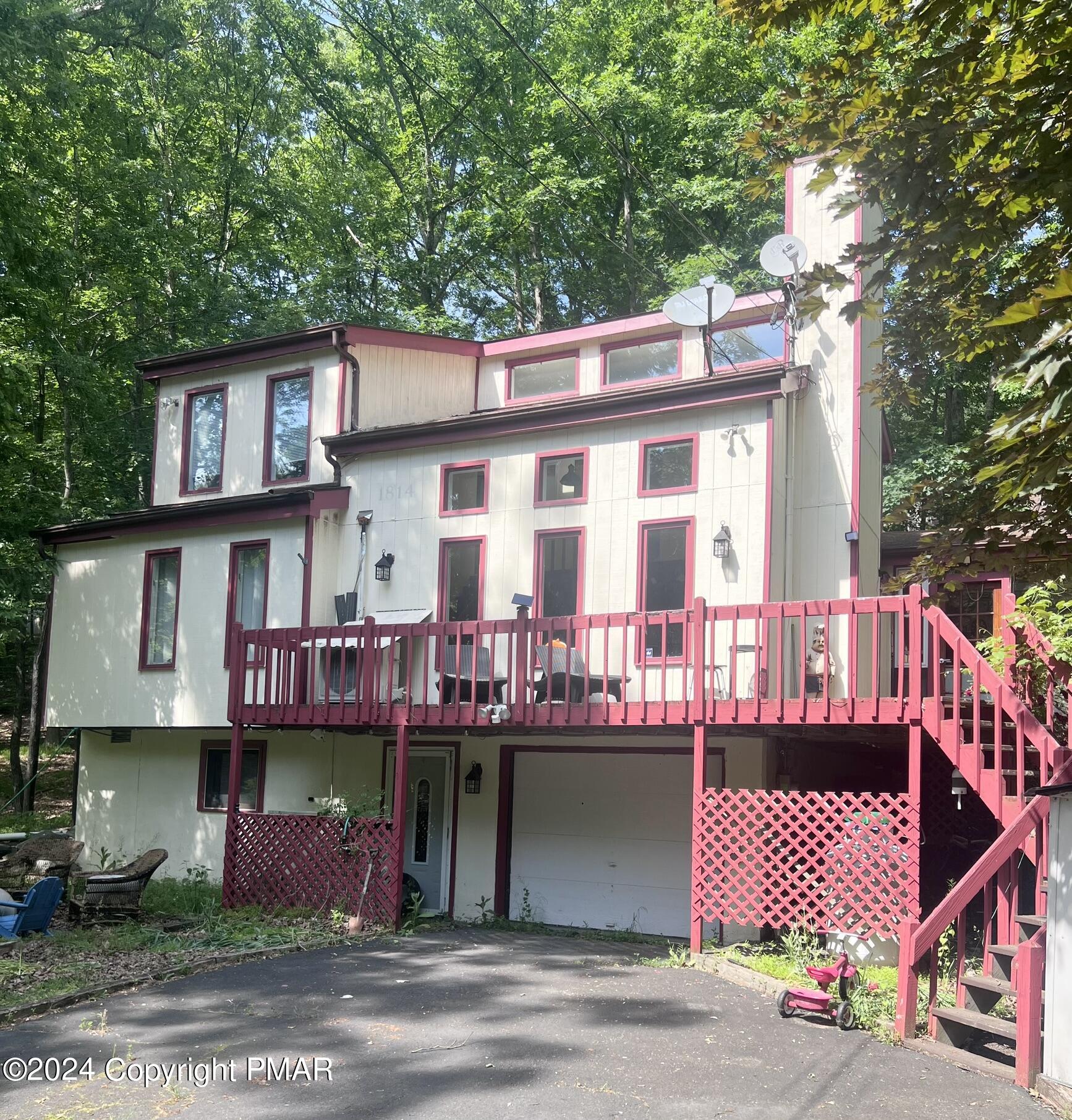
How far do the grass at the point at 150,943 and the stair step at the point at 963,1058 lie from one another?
6.39m

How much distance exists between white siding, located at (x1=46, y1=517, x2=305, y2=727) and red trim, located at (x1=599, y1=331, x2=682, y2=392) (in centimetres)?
483

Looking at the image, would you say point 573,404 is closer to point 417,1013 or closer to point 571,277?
point 417,1013

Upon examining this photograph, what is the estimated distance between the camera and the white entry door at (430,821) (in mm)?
15578

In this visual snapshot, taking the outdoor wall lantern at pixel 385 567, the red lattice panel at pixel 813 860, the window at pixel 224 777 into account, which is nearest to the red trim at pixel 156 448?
the window at pixel 224 777

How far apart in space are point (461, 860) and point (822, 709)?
6.27 metres

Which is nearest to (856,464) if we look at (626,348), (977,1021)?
(626,348)

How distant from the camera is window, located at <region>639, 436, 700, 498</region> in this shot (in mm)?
14289

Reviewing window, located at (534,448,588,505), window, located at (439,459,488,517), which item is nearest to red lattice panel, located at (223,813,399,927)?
window, located at (439,459,488,517)

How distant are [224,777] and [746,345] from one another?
9.94 m

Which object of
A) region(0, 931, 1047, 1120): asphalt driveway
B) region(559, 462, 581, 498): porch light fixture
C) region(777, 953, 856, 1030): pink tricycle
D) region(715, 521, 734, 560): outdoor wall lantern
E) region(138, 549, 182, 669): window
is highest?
region(559, 462, 581, 498): porch light fixture

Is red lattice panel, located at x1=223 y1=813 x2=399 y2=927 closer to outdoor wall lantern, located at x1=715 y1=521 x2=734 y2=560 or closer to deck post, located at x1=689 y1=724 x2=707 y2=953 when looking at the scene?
deck post, located at x1=689 y1=724 x2=707 y2=953

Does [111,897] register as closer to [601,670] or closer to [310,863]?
[310,863]

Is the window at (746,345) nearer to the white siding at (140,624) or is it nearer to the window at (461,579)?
the window at (461,579)

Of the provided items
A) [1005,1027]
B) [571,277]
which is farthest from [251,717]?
[571,277]
